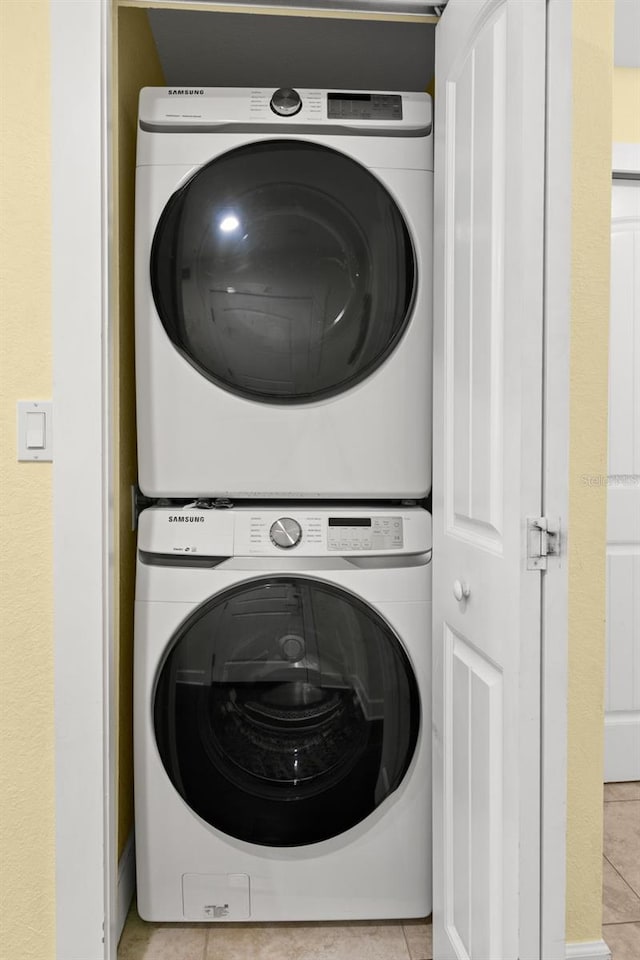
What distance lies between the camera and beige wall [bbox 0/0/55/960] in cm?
125

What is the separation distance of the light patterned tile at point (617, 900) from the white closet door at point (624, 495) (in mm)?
316

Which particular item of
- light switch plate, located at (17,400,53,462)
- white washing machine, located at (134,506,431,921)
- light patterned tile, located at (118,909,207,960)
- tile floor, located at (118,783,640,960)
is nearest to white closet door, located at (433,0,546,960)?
white washing machine, located at (134,506,431,921)

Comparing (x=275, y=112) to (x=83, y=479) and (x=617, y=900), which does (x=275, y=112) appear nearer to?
(x=83, y=479)

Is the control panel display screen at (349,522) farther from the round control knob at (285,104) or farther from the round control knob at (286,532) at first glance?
the round control knob at (285,104)

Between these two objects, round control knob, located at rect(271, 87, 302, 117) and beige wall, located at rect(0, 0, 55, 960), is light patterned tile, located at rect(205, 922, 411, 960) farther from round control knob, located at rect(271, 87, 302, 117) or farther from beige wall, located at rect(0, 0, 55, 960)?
round control knob, located at rect(271, 87, 302, 117)

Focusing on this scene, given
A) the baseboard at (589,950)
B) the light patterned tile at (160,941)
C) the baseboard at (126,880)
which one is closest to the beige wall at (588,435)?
the baseboard at (589,950)

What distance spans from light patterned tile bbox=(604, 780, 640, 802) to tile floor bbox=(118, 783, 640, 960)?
295 mm

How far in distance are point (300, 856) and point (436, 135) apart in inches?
60.5

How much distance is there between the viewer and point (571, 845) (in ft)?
4.36

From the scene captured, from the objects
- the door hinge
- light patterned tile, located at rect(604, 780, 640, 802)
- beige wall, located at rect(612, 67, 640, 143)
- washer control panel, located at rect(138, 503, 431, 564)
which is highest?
beige wall, located at rect(612, 67, 640, 143)

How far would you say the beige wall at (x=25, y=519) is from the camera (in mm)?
1245

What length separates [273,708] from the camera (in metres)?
1.44

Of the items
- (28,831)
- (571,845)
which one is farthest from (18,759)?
(571,845)

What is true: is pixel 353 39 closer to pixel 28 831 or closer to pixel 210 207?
pixel 210 207
